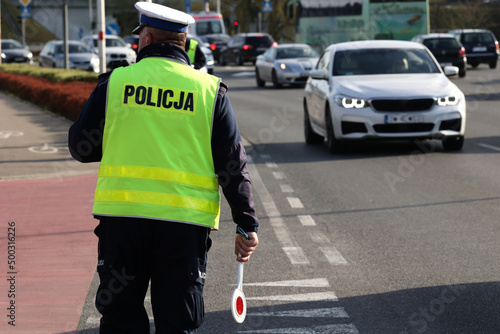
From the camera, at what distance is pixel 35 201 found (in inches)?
432

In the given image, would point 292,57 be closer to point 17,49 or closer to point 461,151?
point 461,151

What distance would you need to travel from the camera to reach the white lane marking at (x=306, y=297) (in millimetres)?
6613

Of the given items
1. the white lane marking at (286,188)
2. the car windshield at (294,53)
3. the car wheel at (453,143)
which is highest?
the white lane marking at (286,188)

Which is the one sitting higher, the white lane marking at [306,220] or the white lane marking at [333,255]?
the white lane marking at [333,255]

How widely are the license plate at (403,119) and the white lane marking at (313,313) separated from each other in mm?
8599

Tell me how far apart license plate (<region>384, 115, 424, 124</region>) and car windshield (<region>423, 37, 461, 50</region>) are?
2439 centimetres

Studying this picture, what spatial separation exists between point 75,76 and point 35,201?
1781 centimetres

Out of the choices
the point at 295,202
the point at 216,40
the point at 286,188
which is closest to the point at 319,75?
the point at 286,188

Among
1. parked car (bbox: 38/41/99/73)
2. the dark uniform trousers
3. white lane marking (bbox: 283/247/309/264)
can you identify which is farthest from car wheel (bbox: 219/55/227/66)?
the dark uniform trousers

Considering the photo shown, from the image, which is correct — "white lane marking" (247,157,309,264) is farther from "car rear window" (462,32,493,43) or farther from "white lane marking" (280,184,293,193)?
"car rear window" (462,32,493,43)

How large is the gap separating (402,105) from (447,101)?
662mm

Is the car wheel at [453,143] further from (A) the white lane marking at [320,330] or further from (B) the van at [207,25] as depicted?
(B) the van at [207,25]

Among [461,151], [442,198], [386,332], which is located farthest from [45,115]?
[386,332]

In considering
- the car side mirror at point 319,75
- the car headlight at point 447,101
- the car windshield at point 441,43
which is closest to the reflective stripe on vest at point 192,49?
the car side mirror at point 319,75
